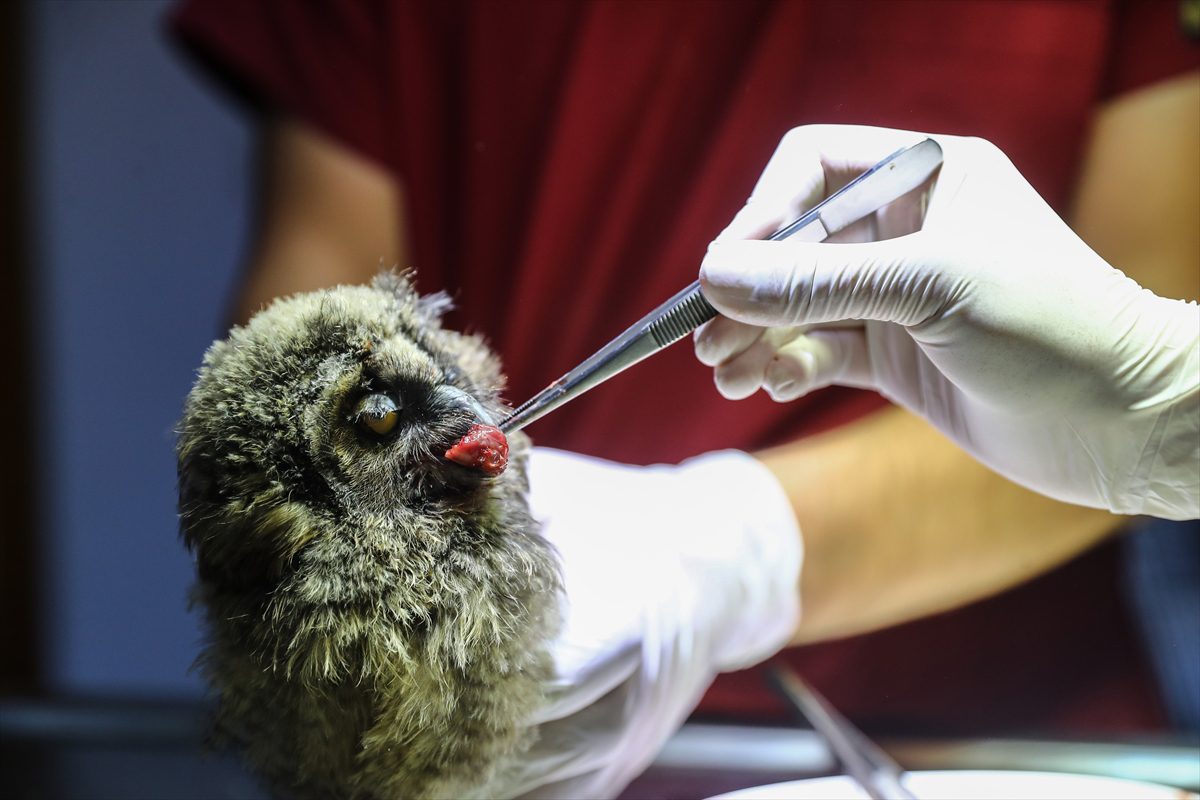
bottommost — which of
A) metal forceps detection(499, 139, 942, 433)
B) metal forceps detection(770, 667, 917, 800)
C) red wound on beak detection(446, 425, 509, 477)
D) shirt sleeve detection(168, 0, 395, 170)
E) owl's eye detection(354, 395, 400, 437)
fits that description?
metal forceps detection(770, 667, 917, 800)

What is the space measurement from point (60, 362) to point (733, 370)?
3.00 feet

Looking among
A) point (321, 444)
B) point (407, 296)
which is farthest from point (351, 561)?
point (407, 296)

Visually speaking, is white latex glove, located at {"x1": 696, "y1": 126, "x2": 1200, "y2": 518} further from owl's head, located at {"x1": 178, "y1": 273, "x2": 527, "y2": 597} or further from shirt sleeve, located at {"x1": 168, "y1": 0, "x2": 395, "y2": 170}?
shirt sleeve, located at {"x1": 168, "y1": 0, "x2": 395, "y2": 170}

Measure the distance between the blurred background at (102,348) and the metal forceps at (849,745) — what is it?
0.64m

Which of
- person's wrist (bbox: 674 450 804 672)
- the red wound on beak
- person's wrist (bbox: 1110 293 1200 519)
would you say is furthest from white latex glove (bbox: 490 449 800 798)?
person's wrist (bbox: 1110 293 1200 519)

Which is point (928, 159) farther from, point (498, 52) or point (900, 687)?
point (900, 687)

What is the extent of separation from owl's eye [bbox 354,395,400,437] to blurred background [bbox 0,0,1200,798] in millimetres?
496

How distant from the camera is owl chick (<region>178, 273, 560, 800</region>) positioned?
448mm

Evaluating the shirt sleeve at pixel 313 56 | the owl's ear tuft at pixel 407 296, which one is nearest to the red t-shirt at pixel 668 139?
the shirt sleeve at pixel 313 56

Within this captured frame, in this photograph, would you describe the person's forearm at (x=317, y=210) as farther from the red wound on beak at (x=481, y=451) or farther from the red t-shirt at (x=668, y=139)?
the red wound on beak at (x=481, y=451)

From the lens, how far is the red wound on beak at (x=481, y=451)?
0.47 m

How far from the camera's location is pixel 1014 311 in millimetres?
508

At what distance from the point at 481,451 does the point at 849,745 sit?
467 mm

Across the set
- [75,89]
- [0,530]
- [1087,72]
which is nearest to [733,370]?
[1087,72]
